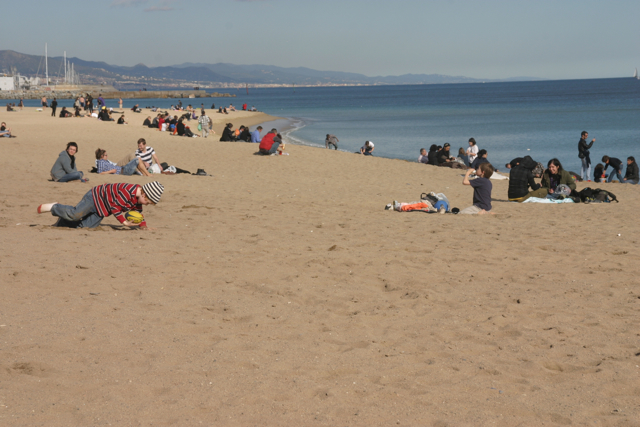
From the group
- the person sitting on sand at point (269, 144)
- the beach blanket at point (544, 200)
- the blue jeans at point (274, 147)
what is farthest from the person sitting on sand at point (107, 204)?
the blue jeans at point (274, 147)

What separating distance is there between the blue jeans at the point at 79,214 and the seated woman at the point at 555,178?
383 inches

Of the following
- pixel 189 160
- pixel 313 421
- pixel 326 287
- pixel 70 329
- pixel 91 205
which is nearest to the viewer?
pixel 313 421

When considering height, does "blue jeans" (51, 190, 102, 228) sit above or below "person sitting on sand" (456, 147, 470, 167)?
below

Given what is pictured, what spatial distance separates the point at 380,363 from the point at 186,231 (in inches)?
197

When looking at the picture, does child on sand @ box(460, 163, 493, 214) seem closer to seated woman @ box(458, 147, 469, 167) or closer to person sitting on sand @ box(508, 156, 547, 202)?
→ person sitting on sand @ box(508, 156, 547, 202)

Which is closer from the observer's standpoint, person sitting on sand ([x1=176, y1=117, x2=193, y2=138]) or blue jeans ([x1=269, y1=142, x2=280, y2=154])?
blue jeans ([x1=269, y1=142, x2=280, y2=154])

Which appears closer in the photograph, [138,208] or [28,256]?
[28,256]

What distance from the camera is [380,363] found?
4.25 m

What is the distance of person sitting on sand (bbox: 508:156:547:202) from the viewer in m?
12.3

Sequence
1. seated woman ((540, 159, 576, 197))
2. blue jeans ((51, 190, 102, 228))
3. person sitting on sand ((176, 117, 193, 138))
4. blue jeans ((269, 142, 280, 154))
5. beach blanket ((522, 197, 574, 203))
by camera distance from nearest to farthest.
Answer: blue jeans ((51, 190, 102, 228)) → beach blanket ((522, 197, 574, 203)) → seated woman ((540, 159, 576, 197)) → blue jeans ((269, 142, 280, 154)) → person sitting on sand ((176, 117, 193, 138))

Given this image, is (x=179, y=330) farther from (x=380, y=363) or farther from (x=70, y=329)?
(x=380, y=363)

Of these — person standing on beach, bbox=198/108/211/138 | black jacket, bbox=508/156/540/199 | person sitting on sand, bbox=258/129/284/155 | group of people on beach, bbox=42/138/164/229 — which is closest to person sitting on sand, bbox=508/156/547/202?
black jacket, bbox=508/156/540/199

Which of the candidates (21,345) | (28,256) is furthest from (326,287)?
(28,256)

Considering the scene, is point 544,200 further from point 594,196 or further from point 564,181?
point 594,196
